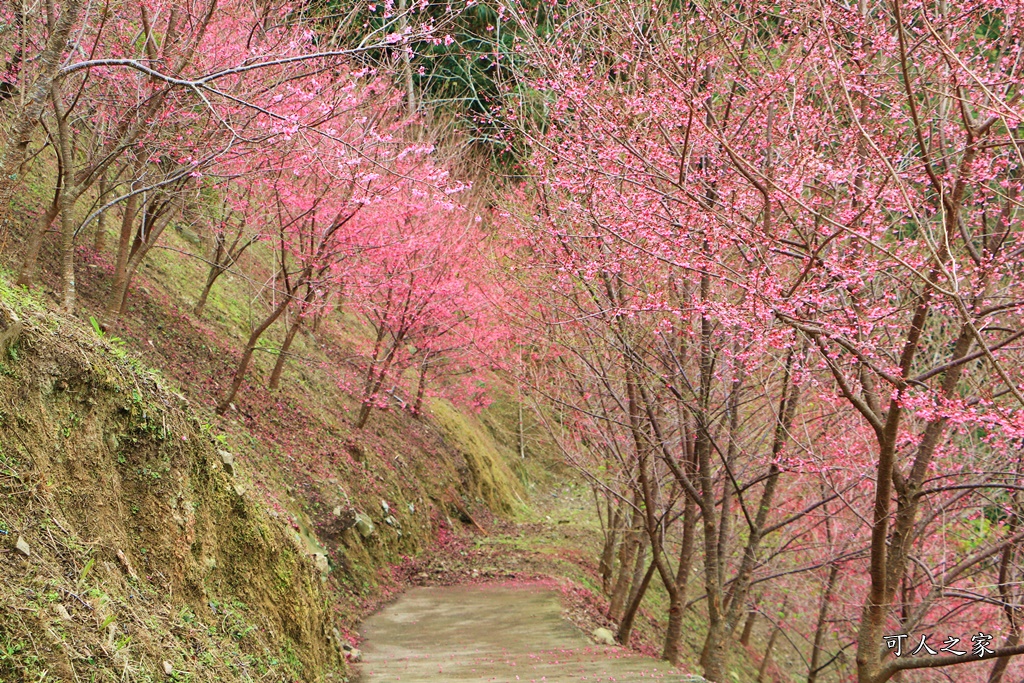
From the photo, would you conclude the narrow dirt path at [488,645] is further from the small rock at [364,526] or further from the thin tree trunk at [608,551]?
the thin tree trunk at [608,551]

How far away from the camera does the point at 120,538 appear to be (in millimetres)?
4859

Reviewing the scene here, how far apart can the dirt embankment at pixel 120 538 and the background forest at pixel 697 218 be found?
1.59 feet

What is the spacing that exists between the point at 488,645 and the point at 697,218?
527 centimetres

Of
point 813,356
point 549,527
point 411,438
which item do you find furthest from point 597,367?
point 549,527

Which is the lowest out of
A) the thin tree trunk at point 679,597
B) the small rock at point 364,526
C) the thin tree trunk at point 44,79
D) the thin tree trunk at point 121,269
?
the small rock at point 364,526

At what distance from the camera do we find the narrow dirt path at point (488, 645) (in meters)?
7.41

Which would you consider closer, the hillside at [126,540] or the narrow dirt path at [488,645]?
the hillside at [126,540]

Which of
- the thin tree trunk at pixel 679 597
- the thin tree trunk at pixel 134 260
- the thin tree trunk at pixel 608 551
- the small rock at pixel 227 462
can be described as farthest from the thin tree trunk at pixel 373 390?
the small rock at pixel 227 462

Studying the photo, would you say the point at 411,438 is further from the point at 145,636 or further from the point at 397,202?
the point at 145,636

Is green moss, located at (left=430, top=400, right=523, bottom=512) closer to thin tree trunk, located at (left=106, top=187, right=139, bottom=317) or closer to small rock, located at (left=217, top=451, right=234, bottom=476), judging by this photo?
thin tree trunk, located at (left=106, top=187, right=139, bottom=317)

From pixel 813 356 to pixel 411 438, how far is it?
12.3 metres

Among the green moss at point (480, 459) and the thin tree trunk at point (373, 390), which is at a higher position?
the thin tree trunk at point (373, 390)

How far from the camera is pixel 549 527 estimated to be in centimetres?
2183

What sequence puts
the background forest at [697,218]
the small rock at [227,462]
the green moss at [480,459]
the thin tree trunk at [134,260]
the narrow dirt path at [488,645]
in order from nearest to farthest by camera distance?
the background forest at [697,218] < the small rock at [227,462] < the narrow dirt path at [488,645] < the thin tree trunk at [134,260] < the green moss at [480,459]
